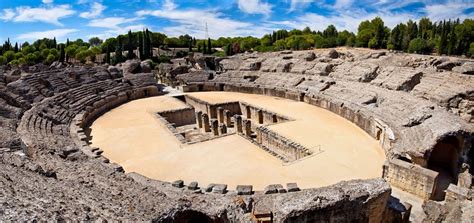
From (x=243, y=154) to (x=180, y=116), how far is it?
9023 mm

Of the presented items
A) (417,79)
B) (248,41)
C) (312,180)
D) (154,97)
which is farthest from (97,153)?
(248,41)

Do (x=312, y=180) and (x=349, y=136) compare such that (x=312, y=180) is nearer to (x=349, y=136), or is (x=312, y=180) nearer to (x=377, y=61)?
(x=349, y=136)

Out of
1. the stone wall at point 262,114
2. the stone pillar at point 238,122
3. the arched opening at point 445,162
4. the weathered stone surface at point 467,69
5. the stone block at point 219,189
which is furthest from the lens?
the stone wall at point 262,114

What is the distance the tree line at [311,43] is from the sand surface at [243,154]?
31852 mm

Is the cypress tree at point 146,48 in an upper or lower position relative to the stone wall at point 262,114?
upper

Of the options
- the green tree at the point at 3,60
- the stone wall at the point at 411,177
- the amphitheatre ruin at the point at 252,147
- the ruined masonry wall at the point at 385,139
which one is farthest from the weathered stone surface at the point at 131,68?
the green tree at the point at 3,60

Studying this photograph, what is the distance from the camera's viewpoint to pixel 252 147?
13.8m

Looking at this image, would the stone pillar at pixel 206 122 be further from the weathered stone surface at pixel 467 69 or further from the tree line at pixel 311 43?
the tree line at pixel 311 43

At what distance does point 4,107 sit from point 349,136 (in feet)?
60.0

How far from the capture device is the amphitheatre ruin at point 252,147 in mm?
6344

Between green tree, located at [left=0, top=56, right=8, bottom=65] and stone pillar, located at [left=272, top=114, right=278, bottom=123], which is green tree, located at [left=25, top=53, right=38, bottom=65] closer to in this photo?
green tree, located at [left=0, top=56, right=8, bottom=65]

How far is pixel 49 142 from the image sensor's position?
1243 centimetres

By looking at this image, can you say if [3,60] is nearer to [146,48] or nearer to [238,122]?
[146,48]

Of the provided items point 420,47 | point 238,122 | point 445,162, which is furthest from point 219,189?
point 420,47
